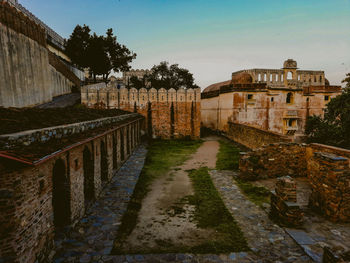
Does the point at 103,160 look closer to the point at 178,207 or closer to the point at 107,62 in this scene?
the point at 178,207

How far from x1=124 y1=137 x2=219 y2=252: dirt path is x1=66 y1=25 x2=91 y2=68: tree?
2647cm

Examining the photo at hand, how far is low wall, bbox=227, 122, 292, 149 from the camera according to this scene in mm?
12766

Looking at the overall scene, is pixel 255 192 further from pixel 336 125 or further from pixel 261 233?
pixel 336 125

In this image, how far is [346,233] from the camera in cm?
629

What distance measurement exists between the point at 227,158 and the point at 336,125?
9936 mm

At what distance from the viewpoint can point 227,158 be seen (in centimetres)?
1506

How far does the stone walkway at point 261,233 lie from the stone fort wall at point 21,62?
40.3 ft

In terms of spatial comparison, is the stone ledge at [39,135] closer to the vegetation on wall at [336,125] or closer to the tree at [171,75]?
the vegetation on wall at [336,125]

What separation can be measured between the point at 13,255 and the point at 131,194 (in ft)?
17.8

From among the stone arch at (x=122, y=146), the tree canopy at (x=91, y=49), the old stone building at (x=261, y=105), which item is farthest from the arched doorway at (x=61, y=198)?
the tree canopy at (x=91, y=49)

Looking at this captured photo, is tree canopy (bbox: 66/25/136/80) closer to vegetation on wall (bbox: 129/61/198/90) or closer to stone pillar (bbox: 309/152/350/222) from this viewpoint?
vegetation on wall (bbox: 129/61/198/90)

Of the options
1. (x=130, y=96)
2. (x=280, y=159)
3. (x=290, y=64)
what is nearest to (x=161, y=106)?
(x=130, y=96)

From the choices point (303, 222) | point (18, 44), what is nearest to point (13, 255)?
point (303, 222)

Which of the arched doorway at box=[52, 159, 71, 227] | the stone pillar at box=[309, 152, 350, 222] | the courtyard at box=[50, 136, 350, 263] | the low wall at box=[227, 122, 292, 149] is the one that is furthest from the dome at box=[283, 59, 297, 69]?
the arched doorway at box=[52, 159, 71, 227]
